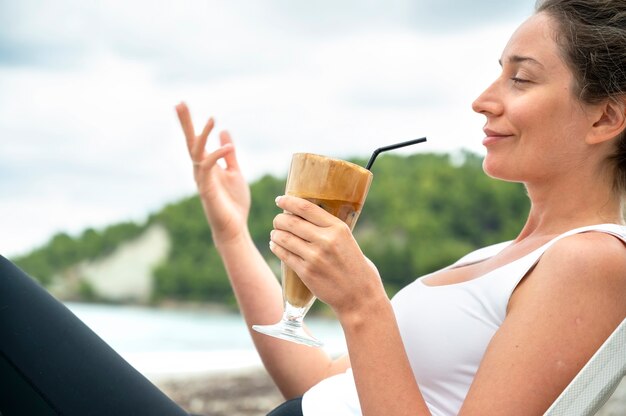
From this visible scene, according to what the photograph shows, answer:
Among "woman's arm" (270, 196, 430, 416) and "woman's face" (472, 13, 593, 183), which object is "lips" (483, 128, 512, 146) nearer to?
"woman's face" (472, 13, 593, 183)

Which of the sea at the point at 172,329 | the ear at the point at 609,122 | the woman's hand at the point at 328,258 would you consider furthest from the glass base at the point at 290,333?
the sea at the point at 172,329

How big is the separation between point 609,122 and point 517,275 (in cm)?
36

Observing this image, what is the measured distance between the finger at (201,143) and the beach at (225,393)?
223 centimetres

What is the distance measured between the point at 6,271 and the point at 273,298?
63cm

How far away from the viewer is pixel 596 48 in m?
1.38

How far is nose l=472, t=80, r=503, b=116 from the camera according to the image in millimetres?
1411

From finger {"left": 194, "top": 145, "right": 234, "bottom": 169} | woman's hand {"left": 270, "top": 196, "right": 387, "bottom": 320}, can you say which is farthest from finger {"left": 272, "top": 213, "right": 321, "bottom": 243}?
finger {"left": 194, "top": 145, "right": 234, "bottom": 169}

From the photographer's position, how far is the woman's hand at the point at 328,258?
1.15m

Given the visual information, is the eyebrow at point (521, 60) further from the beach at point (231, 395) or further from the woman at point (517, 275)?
the beach at point (231, 395)

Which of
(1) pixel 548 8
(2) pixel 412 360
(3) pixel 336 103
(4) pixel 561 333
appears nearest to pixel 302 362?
(2) pixel 412 360

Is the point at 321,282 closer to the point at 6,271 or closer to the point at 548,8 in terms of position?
the point at 6,271

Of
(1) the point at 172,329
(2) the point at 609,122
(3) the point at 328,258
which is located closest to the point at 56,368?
(3) the point at 328,258

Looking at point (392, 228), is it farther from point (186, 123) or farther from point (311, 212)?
point (311, 212)

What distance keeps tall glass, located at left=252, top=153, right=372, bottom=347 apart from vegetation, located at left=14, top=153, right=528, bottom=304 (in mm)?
16348
